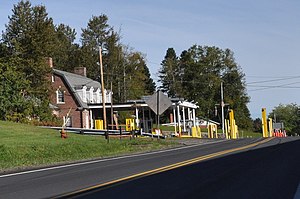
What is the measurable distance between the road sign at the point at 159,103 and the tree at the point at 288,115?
376ft

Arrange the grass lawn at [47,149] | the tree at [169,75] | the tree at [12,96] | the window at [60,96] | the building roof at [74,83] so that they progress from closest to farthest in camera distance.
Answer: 1. the grass lawn at [47,149]
2. the tree at [12,96]
3. the building roof at [74,83]
4. the window at [60,96]
5. the tree at [169,75]

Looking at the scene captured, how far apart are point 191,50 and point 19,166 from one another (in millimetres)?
90159

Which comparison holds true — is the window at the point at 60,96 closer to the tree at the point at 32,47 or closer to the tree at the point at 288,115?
the tree at the point at 32,47

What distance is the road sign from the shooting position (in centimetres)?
3500

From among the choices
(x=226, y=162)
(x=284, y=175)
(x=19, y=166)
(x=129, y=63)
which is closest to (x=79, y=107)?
(x=129, y=63)

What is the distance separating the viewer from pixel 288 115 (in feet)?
516

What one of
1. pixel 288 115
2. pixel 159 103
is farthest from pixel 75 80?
pixel 288 115

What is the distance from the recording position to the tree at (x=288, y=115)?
15012cm

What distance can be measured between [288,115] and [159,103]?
423 feet

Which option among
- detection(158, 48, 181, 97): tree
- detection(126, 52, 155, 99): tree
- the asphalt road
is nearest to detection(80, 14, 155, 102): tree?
detection(126, 52, 155, 99): tree

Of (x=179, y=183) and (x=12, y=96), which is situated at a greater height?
(x=12, y=96)

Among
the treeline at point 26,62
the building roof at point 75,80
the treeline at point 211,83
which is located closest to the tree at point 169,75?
the treeline at point 211,83

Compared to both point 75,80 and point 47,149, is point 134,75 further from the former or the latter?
point 47,149

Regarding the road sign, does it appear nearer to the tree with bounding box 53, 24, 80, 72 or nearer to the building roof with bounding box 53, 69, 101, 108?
the building roof with bounding box 53, 69, 101, 108
